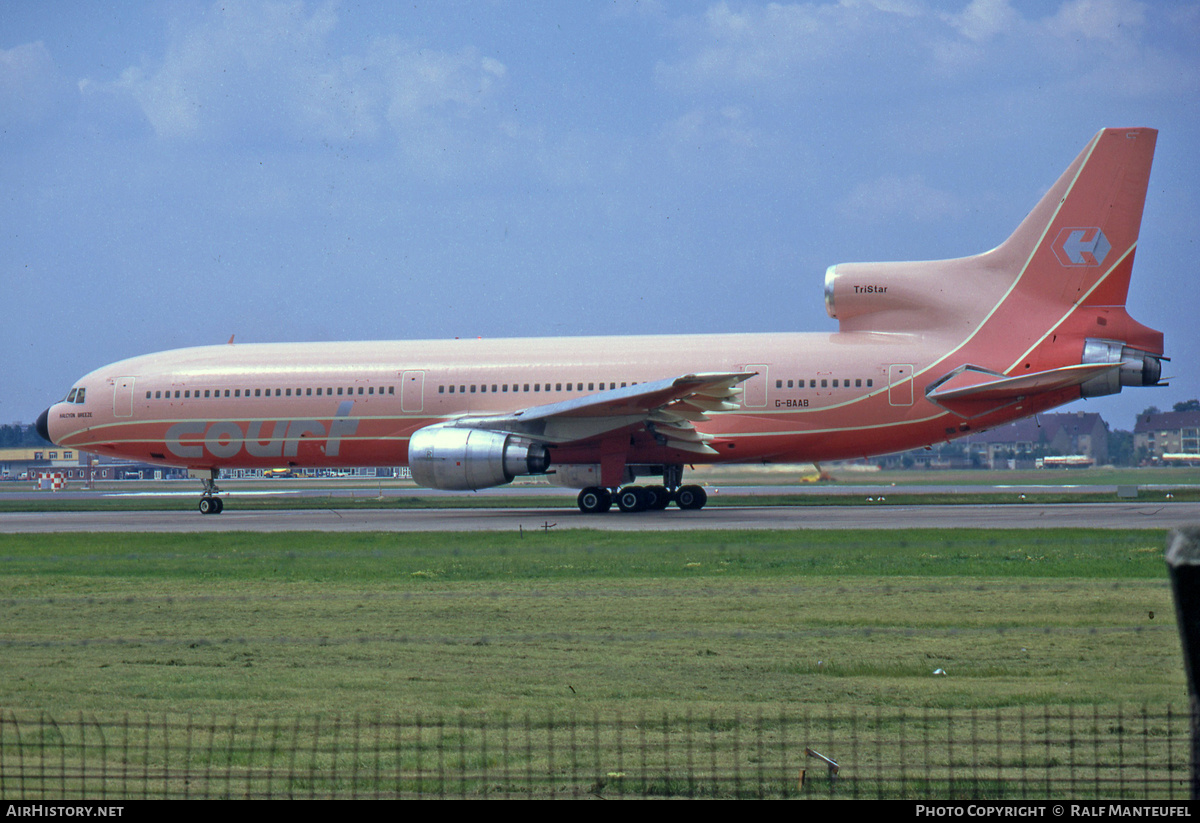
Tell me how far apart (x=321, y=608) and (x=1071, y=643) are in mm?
7594

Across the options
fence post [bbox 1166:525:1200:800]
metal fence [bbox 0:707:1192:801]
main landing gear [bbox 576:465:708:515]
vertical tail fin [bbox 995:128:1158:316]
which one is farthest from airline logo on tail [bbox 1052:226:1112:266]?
fence post [bbox 1166:525:1200:800]

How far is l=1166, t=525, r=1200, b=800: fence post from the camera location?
123 inches

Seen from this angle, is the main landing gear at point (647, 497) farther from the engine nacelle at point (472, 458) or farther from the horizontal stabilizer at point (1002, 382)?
the horizontal stabilizer at point (1002, 382)

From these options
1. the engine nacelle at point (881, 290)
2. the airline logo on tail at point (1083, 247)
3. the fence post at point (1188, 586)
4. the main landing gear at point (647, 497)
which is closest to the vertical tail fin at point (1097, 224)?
the airline logo on tail at point (1083, 247)

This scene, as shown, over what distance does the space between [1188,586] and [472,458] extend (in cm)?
2347

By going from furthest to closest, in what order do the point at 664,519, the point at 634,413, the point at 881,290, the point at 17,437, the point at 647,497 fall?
the point at 17,437 < the point at 881,290 < the point at 647,497 < the point at 634,413 < the point at 664,519

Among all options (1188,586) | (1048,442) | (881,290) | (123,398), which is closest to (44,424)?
(123,398)

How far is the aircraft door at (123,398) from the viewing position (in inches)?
1254

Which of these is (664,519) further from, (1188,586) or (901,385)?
(1188,586)

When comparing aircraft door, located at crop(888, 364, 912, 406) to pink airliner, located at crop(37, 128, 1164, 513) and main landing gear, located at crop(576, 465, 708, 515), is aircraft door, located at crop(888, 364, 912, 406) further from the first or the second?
main landing gear, located at crop(576, 465, 708, 515)

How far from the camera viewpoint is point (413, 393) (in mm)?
29812

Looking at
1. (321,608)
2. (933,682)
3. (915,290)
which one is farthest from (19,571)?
(915,290)

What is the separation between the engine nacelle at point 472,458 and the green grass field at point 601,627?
8.33 m
